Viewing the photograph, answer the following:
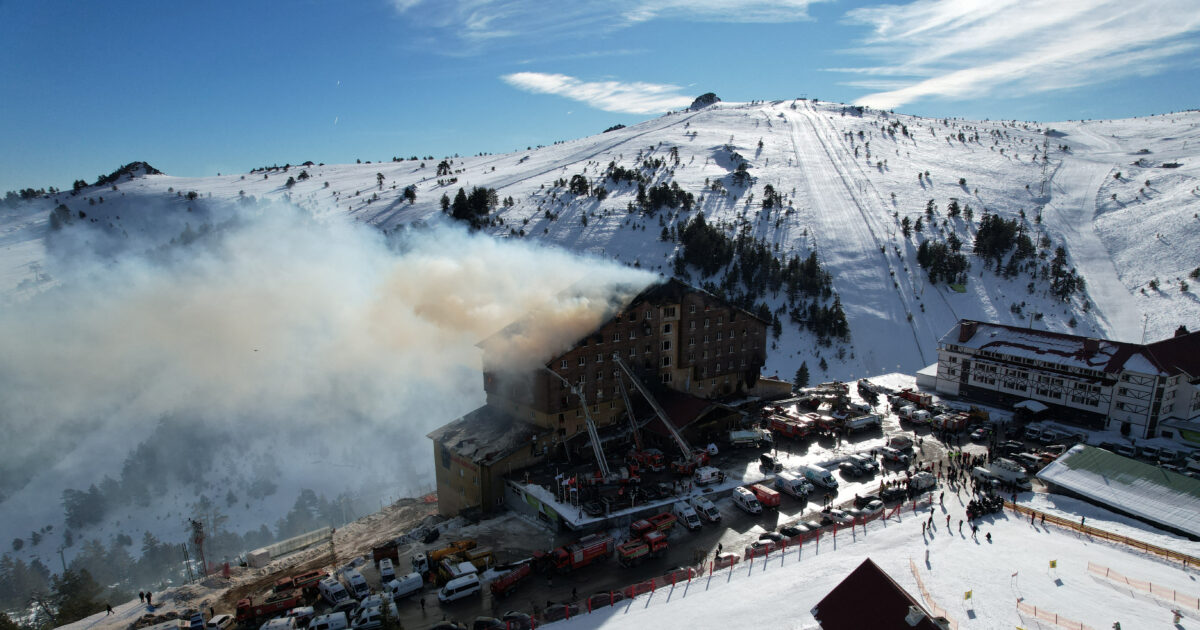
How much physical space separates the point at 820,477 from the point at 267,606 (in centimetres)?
3183

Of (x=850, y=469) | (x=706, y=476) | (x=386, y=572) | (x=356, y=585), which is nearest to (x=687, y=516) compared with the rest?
(x=706, y=476)

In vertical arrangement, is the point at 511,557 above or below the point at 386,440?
above

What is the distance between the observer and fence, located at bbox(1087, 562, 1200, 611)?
2536cm

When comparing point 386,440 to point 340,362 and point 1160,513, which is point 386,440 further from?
point 1160,513

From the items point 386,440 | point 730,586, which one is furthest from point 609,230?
point 730,586

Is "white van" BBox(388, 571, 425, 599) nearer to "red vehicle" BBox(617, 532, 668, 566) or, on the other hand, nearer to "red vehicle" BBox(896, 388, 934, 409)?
"red vehicle" BBox(617, 532, 668, 566)

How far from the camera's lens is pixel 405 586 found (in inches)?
1161

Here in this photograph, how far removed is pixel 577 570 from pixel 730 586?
25.2 ft

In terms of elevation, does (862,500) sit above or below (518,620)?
below

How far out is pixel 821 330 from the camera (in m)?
84.0

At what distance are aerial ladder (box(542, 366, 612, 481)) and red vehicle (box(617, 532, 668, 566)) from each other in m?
8.64

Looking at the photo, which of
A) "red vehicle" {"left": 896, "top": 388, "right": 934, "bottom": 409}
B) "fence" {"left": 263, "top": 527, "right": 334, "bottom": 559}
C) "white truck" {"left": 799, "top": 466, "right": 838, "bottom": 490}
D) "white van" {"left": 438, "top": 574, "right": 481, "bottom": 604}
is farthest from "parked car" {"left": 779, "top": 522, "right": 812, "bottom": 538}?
"fence" {"left": 263, "top": 527, "right": 334, "bottom": 559}

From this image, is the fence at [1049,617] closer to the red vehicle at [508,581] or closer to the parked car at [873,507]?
the parked car at [873,507]

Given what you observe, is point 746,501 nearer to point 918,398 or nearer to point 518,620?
point 518,620
